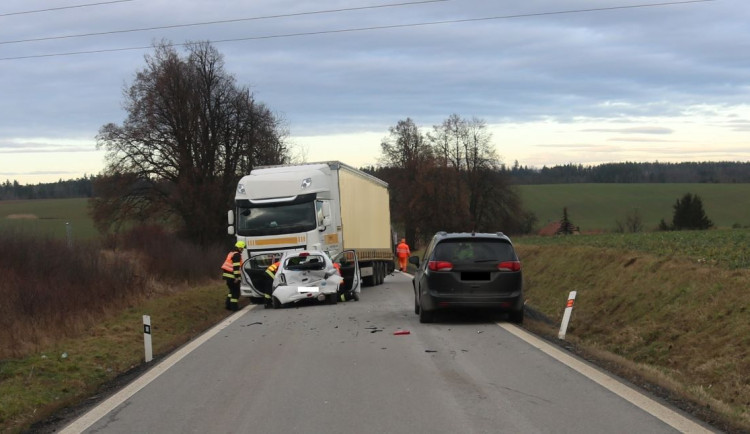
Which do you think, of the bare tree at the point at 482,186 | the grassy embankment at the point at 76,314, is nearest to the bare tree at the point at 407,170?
the bare tree at the point at 482,186

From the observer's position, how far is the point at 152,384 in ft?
29.2

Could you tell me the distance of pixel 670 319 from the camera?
1422 centimetres

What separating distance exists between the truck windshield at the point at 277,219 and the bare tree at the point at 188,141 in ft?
83.3

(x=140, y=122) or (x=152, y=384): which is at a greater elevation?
(x=140, y=122)

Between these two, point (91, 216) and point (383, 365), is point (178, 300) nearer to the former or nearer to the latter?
point (383, 365)

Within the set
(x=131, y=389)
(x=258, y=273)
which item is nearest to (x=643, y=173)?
(x=258, y=273)

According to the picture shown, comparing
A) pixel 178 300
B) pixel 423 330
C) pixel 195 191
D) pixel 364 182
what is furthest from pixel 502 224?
pixel 423 330

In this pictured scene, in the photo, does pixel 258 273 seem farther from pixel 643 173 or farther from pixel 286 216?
pixel 643 173

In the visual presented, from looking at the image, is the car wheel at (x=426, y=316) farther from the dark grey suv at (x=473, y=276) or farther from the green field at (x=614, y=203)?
the green field at (x=614, y=203)

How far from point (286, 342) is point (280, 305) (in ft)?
22.8

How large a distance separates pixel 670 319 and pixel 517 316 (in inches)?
107

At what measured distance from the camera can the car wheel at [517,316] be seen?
14117mm

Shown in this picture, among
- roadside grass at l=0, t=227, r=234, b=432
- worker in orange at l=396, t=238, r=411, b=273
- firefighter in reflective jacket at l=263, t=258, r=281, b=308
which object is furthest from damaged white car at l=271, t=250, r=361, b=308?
worker in orange at l=396, t=238, r=411, b=273

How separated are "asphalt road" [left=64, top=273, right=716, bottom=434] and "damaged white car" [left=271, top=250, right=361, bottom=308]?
5710mm
